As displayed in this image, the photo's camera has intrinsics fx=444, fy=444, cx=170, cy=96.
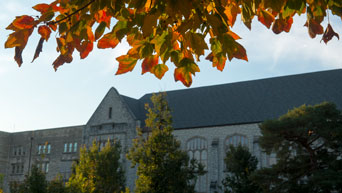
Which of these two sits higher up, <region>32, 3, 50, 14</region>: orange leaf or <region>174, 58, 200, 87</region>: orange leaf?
<region>32, 3, 50, 14</region>: orange leaf

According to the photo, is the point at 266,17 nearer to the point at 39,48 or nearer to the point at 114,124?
the point at 39,48

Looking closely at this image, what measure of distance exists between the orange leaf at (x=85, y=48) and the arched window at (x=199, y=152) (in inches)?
1493

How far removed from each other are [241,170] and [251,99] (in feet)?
47.7

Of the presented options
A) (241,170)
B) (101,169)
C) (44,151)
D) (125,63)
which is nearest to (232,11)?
(125,63)

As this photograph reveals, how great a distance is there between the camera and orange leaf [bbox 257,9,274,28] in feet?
14.9

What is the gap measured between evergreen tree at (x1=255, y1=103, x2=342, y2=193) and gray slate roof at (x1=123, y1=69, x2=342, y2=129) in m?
12.2

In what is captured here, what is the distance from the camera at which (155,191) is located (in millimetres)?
21875

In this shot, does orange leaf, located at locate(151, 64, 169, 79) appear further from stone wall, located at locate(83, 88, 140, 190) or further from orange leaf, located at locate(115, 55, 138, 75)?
stone wall, located at locate(83, 88, 140, 190)

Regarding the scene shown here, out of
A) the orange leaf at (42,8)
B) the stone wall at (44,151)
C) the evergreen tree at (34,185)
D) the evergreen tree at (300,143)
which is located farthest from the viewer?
the stone wall at (44,151)

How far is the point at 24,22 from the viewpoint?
3.81 metres

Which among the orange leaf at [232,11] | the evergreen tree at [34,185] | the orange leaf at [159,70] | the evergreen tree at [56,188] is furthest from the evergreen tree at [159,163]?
the orange leaf at [232,11]

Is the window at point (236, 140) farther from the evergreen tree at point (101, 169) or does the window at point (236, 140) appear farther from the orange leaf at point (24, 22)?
the orange leaf at point (24, 22)

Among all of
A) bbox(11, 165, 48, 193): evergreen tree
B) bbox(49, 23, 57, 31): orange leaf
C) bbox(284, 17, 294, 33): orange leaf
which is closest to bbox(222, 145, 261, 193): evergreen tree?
bbox(11, 165, 48, 193): evergreen tree

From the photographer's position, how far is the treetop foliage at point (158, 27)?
151 inches
